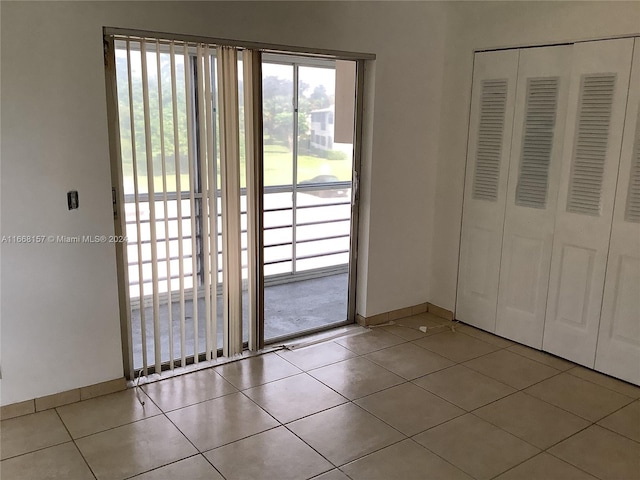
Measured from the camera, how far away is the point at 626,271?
312cm

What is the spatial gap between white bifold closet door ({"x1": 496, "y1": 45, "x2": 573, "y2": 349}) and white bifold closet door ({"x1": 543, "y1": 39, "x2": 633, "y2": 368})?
0.24 feet

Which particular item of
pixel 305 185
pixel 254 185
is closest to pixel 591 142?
pixel 254 185

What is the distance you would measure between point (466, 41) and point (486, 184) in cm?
100

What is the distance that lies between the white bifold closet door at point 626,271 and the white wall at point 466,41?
0.96 ft

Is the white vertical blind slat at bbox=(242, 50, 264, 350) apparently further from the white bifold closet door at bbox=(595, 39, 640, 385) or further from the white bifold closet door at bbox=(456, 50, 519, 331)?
the white bifold closet door at bbox=(595, 39, 640, 385)

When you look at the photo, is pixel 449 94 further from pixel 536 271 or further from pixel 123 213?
pixel 123 213

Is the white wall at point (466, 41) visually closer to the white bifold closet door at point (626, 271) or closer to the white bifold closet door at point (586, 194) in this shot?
the white bifold closet door at point (586, 194)

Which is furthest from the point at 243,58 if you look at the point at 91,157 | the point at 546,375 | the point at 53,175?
the point at 546,375

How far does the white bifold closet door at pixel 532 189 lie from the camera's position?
3354 millimetres

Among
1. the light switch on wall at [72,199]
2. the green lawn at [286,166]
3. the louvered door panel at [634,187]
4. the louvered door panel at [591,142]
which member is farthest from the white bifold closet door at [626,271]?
the light switch on wall at [72,199]

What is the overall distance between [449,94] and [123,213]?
7.96ft

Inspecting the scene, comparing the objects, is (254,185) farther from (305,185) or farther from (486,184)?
(305,185)

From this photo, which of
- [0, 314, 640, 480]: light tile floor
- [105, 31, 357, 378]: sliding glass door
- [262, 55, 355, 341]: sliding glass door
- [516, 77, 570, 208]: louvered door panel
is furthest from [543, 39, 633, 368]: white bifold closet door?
[262, 55, 355, 341]: sliding glass door

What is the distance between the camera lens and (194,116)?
167 inches
